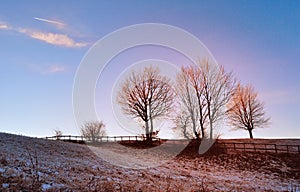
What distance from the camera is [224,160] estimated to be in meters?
28.1

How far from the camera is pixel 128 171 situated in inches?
561

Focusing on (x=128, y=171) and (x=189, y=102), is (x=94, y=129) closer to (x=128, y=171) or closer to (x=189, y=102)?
(x=189, y=102)

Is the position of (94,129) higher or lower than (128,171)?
higher

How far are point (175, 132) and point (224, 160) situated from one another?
11685 millimetres

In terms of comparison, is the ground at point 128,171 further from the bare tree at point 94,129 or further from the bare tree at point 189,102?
the bare tree at point 94,129

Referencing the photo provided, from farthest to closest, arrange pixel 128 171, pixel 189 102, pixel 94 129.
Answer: pixel 94 129
pixel 189 102
pixel 128 171

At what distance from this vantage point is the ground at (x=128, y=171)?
867 cm

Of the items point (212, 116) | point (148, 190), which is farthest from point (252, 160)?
point (148, 190)

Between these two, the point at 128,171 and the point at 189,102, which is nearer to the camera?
the point at 128,171

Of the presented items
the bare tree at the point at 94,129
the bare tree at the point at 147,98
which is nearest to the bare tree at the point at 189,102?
the bare tree at the point at 147,98

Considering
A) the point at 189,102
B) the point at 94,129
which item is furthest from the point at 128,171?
the point at 94,129

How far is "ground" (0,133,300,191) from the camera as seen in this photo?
867 centimetres

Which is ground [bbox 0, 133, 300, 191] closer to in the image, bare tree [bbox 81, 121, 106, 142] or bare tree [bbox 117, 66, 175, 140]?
bare tree [bbox 117, 66, 175, 140]

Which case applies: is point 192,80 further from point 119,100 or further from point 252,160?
point 252,160
